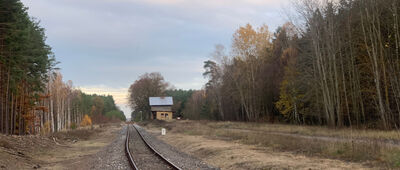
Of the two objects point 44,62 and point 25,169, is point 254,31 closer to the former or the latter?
point 44,62

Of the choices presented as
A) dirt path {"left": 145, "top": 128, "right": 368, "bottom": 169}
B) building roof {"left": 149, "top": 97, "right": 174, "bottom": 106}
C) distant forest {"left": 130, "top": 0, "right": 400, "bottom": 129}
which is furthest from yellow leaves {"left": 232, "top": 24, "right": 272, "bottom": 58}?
building roof {"left": 149, "top": 97, "right": 174, "bottom": 106}

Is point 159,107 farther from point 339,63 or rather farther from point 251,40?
point 339,63

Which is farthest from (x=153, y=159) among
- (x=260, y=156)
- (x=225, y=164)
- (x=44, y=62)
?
(x=44, y=62)

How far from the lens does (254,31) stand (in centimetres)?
3934

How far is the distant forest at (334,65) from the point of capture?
20.8 m

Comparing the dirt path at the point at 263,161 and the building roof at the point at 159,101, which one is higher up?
the building roof at the point at 159,101

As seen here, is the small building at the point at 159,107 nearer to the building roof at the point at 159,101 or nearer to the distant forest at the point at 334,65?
the building roof at the point at 159,101

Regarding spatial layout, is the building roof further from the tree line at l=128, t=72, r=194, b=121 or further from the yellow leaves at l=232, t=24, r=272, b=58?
the yellow leaves at l=232, t=24, r=272, b=58

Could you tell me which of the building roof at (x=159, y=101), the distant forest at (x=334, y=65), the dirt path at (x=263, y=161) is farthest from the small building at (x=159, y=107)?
the dirt path at (x=263, y=161)

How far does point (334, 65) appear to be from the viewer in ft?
80.9

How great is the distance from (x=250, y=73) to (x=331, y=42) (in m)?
17.8

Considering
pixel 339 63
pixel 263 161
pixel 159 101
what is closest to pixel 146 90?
pixel 159 101

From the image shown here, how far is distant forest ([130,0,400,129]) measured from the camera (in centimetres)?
2078

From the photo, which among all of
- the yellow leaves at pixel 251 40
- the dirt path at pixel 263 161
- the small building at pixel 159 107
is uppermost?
the yellow leaves at pixel 251 40
